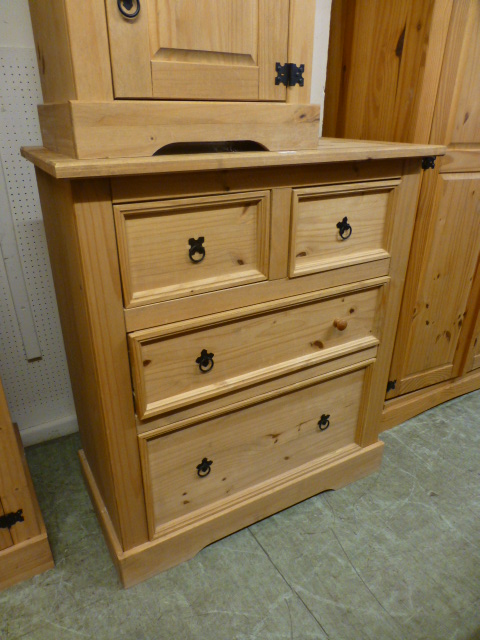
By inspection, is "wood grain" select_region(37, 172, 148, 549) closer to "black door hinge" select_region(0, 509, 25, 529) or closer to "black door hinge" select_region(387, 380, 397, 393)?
"black door hinge" select_region(0, 509, 25, 529)

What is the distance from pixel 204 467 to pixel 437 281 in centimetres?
110

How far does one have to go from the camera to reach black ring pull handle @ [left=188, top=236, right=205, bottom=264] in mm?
966

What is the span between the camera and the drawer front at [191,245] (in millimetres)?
903

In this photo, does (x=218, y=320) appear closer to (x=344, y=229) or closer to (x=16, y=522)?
(x=344, y=229)

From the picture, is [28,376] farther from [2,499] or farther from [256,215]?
[256,215]

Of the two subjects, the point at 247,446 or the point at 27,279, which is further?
the point at 27,279

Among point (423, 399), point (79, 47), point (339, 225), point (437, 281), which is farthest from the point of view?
point (423, 399)

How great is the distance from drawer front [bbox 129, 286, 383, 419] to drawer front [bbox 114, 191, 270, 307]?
0.09m

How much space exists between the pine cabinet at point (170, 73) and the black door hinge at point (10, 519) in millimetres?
911

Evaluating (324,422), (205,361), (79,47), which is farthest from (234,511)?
(79,47)

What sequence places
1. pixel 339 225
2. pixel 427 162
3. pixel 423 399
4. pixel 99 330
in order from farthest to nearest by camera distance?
1. pixel 423 399
2. pixel 427 162
3. pixel 339 225
4. pixel 99 330

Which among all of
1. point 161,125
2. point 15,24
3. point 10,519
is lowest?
point 10,519

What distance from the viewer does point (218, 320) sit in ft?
3.47

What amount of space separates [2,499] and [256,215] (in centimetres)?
95
